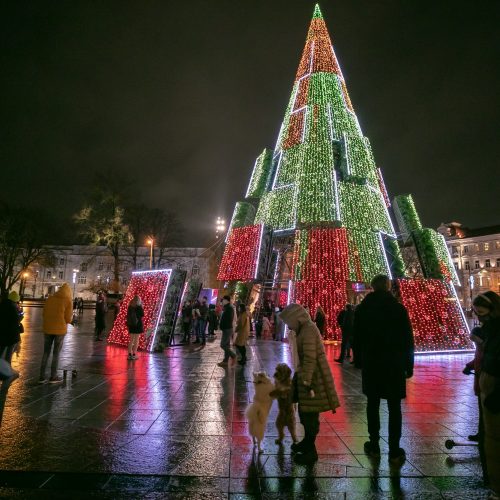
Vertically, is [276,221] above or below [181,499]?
above

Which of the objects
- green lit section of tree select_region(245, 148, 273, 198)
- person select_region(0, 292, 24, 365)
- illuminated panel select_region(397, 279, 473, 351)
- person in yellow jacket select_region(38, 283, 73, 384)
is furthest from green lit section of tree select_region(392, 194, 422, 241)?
person select_region(0, 292, 24, 365)

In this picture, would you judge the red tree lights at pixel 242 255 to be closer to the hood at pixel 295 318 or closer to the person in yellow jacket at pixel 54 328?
the person in yellow jacket at pixel 54 328

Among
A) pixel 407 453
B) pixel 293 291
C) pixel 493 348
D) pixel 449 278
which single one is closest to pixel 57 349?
pixel 407 453

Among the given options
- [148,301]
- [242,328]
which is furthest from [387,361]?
[148,301]

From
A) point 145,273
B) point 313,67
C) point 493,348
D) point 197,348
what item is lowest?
point 197,348

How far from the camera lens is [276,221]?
1777 cm

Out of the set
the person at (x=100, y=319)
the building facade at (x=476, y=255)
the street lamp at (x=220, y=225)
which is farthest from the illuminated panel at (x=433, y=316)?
the building facade at (x=476, y=255)

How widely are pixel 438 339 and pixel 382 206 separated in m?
6.94

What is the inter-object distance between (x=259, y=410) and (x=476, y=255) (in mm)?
72921

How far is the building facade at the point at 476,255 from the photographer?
62781mm

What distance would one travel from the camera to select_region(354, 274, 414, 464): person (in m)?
3.86

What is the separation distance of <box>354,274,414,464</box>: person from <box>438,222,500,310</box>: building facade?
206 ft

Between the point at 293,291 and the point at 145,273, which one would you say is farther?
the point at 293,291

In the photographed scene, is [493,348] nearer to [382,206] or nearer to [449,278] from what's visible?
[449,278]
